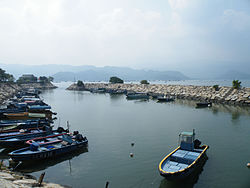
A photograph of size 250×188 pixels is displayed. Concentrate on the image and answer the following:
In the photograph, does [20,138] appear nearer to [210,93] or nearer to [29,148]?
[29,148]

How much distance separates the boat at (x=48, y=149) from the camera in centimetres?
1765

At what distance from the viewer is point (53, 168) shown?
18.2 m

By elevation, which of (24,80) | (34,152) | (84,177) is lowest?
(84,177)

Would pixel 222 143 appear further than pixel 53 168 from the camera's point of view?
Yes

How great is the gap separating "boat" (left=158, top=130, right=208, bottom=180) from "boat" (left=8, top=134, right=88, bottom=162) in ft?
33.7

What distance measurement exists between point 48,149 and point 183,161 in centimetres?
1282

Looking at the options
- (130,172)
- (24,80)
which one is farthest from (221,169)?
(24,80)

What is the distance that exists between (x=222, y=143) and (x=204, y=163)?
7124 millimetres

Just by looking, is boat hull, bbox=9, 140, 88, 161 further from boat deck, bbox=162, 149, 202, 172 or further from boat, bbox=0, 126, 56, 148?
boat deck, bbox=162, 149, 202, 172

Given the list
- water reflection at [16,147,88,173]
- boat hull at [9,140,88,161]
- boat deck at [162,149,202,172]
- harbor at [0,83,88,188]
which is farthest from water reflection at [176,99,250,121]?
water reflection at [16,147,88,173]

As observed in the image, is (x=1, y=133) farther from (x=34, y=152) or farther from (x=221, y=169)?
Result: (x=221, y=169)

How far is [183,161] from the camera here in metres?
16.3

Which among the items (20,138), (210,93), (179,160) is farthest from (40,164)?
(210,93)

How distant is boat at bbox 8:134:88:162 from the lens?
17647 millimetres
